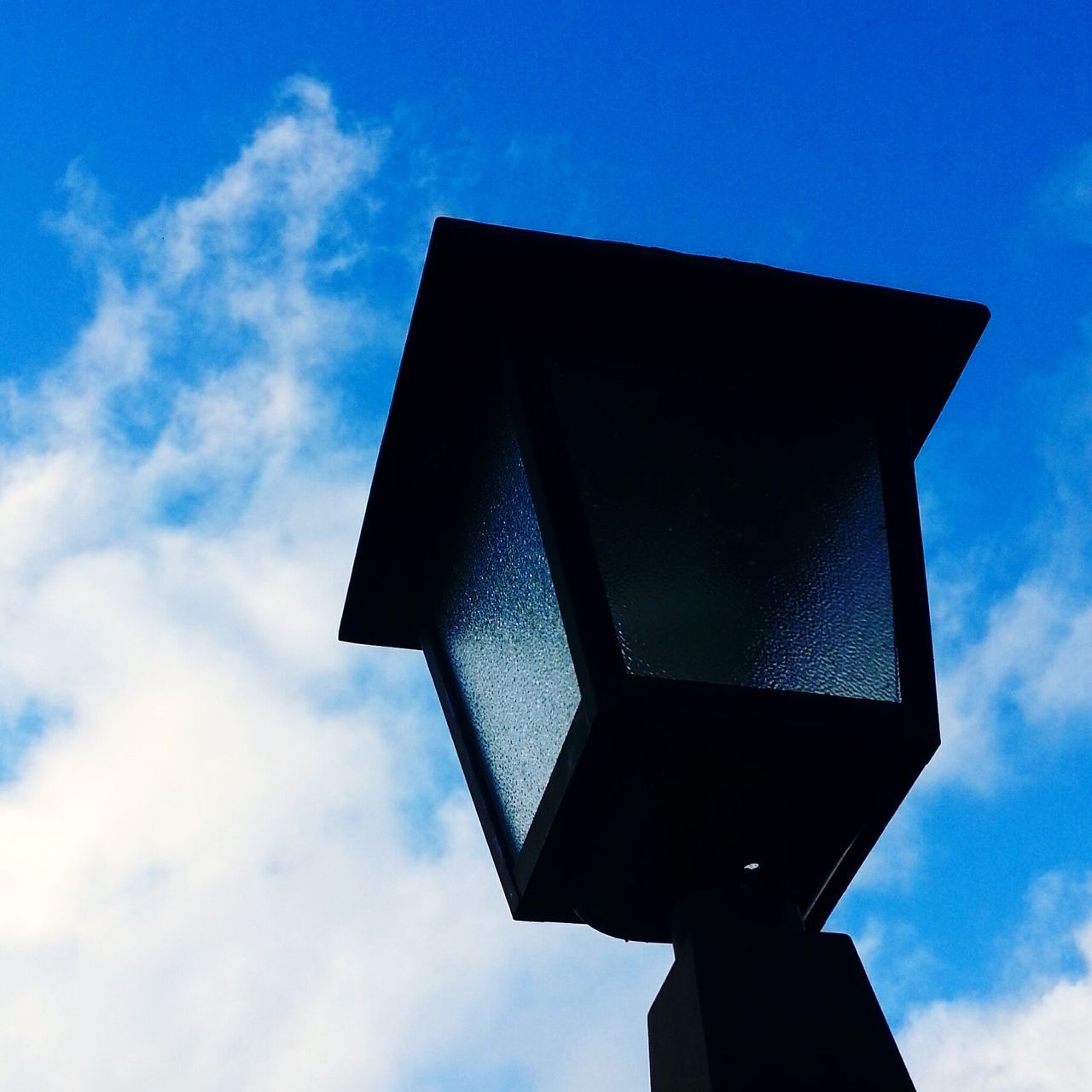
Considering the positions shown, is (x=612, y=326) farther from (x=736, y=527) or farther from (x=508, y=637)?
(x=508, y=637)

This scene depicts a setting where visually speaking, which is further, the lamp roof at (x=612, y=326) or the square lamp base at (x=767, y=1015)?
the lamp roof at (x=612, y=326)

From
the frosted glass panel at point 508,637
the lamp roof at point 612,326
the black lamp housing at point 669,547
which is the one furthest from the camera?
the lamp roof at point 612,326

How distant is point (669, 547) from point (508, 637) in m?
0.34

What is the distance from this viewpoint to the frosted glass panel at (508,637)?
1944 millimetres

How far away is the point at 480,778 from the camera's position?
233 cm

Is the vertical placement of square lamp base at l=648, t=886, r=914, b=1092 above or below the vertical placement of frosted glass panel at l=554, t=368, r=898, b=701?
below

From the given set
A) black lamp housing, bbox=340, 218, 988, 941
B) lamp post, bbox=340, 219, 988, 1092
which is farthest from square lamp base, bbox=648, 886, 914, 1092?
black lamp housing, bbox=340, 218, 988, 941

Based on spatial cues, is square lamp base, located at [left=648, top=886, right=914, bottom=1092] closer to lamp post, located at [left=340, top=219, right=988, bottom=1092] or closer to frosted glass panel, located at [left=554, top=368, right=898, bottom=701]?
lamp post, located at [left=340, top=219, right=988, bottom=1092]

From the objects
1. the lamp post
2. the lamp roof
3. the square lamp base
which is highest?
the lamp roof

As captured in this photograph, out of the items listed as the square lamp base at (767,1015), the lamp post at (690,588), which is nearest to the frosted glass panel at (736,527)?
the lamp post at (690,588)

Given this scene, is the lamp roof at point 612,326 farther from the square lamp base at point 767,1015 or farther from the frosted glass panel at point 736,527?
the square lamp base at point 767,1015

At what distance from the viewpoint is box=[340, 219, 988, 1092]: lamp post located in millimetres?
1792

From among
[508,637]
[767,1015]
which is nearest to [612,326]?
[508,637]

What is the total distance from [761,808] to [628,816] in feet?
0.58
